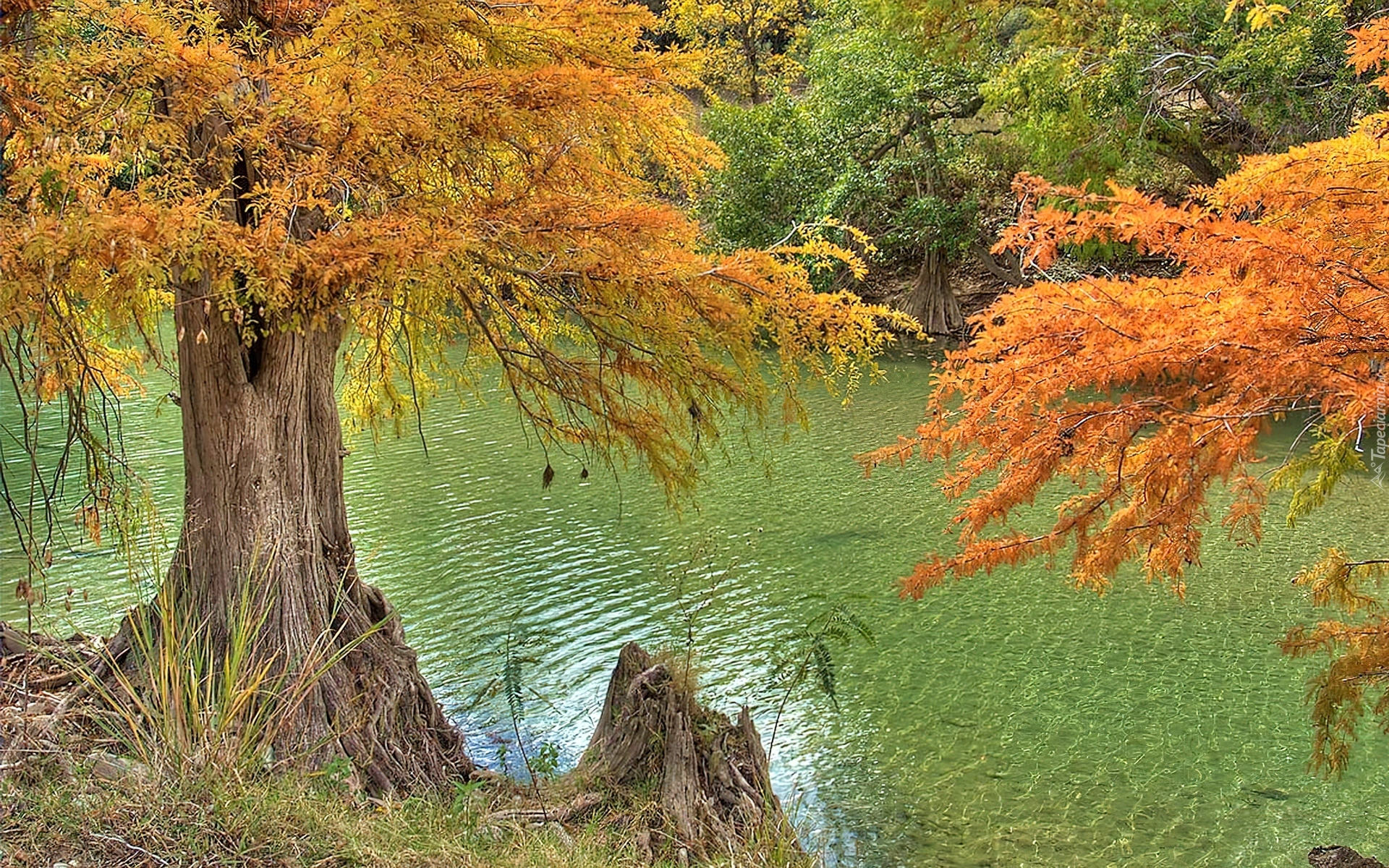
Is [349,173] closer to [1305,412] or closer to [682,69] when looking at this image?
[682,69]

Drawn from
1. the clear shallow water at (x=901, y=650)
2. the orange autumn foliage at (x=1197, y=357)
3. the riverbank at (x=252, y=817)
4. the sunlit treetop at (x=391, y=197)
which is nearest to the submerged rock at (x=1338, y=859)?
the clear shallow water at (x=901, y=650)

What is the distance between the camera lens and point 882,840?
488 centimetres

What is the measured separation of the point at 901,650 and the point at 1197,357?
3.49 m

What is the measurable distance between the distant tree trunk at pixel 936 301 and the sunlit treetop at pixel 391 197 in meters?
12.8

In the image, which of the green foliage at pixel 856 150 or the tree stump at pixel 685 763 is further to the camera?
the green foliage at pixel 856 150

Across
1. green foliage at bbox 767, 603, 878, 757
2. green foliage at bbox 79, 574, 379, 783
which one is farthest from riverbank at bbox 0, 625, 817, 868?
green foliage at bbox 767, 603, 878, 757

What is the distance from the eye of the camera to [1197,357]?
12.2 ft

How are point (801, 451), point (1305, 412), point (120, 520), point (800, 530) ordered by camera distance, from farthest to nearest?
1. point (1305, 412)
2. point (801, 451)
3. point (800, 530)
4. point (120, 520)

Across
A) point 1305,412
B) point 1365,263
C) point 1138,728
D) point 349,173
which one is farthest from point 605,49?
point 1305,412

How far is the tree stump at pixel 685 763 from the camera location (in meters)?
4.41

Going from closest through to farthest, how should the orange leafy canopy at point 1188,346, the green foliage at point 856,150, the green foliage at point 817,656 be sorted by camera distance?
the orange leafy canopy at point 1188,346 → the green foliage at point 817,656 → the green foliage at point 856,150

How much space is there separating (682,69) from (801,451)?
710 cm

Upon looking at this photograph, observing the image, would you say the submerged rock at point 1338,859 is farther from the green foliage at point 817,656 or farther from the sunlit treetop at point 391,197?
the sunlit treetop at point 391,197

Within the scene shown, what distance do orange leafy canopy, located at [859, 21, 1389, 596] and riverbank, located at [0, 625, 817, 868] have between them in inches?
66.0
